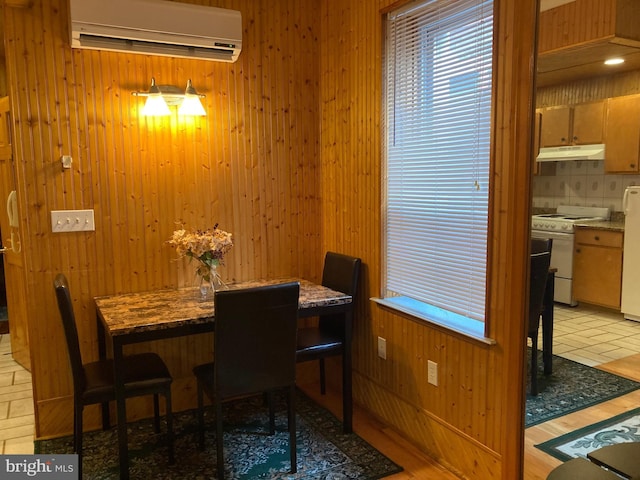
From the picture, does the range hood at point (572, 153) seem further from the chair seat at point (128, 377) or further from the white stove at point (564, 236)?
the chair seat at point (128, 377)

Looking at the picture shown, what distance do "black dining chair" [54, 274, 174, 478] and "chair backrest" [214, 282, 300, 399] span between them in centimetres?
37

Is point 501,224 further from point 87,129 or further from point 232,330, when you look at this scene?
point 87,129

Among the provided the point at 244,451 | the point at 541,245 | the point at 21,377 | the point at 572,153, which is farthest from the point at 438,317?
the point at 21,377

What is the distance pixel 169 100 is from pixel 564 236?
2210 mm

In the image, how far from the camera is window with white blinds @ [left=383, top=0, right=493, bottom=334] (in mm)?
2354

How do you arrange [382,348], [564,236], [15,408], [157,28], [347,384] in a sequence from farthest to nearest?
[15,408] < [382,348] < [347,384] < [157,28] < [564,236]

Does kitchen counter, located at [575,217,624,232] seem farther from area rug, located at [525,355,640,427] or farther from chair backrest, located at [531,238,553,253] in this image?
area rug, located at [525,355,640,427]

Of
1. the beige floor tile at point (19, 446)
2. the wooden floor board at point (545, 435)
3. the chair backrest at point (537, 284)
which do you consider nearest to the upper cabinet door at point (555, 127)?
the chair backrest at point (537, 284)

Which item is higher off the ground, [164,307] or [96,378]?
[164,307]

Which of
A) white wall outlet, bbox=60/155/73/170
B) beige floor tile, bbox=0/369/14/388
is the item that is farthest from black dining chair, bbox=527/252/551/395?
beige floor tile, bbox=0/369/14/388

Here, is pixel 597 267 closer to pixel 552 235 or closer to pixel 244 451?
pixel 552 235

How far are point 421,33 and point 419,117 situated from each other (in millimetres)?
419

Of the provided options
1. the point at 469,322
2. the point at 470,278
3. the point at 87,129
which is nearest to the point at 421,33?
the point at 470,278

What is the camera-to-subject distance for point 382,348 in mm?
3078
